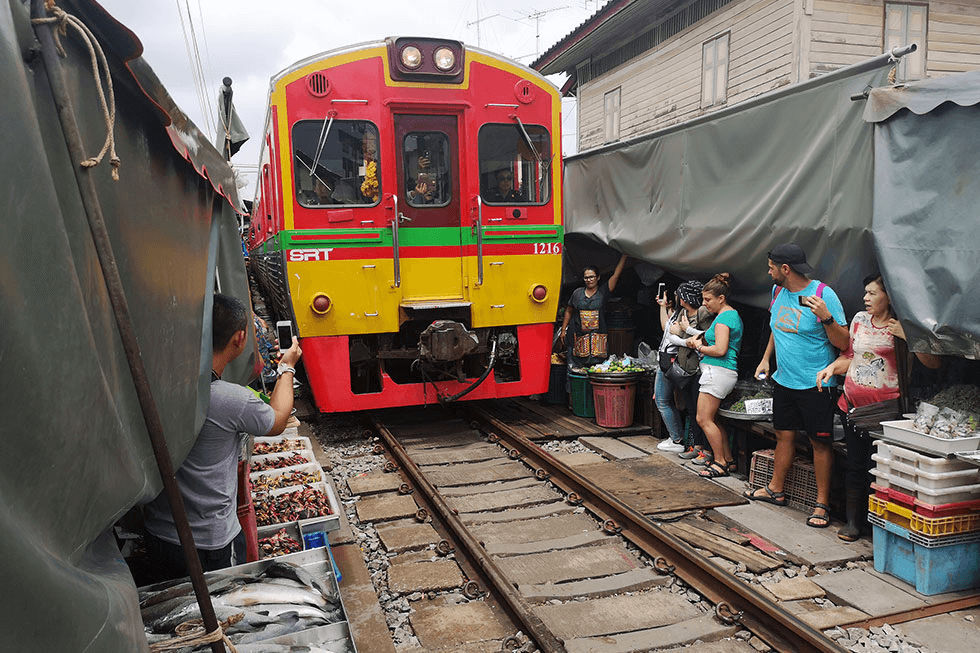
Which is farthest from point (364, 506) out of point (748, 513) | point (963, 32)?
point (963, 32)

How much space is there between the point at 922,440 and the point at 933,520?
0.43 meters

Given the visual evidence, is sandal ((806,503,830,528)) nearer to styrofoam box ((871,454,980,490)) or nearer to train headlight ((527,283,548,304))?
styrofoam box ((871,454,980,490))

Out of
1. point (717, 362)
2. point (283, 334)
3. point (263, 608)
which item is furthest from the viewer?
point (283, 334)

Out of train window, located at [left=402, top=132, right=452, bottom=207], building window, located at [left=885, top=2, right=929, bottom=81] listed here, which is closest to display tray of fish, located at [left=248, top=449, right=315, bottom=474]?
train window, located at [left=402, top=132, right=452, bottom=207]

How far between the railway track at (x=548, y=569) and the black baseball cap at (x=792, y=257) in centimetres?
190

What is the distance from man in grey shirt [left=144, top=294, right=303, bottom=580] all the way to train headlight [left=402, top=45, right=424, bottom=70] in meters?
4.57

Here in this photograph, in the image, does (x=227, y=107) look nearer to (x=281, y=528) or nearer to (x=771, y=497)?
(x=281, y=528)

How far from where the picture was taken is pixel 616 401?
7.54m

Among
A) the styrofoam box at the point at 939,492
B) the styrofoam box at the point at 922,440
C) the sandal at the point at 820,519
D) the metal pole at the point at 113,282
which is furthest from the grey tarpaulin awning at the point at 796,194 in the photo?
the metal pole at the point at 113,282

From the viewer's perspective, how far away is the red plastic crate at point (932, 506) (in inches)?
153

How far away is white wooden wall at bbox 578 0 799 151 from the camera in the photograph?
35.3ft

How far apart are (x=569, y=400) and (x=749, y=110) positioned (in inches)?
163

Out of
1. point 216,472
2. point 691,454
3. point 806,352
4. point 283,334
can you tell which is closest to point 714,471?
point 691,454

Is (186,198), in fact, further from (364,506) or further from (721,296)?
(721,296)
